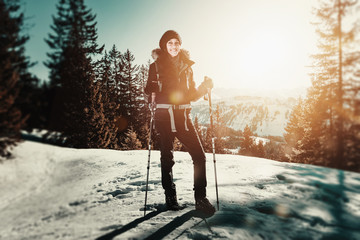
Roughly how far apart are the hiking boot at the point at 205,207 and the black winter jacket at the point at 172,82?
167cm

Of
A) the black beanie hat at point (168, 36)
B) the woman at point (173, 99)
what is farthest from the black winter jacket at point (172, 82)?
the black beanie hat at point (168, 36)

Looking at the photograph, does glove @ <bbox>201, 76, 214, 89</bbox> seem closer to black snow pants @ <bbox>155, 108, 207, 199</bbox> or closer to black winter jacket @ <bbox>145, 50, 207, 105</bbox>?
black winter jacket @ <bbox>145, 50, 207, 105</bbox>

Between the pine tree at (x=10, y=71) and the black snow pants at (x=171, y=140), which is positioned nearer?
the pine tree at (x=10, y=71)

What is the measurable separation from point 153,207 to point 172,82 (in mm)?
2156

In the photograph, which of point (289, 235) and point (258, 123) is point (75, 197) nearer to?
point (289, 235)

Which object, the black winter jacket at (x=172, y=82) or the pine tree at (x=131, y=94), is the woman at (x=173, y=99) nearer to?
the black winter jacket at (x=172, y=82)

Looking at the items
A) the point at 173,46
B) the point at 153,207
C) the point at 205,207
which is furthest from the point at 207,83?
the point at 153,207

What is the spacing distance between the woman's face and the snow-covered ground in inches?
99.8

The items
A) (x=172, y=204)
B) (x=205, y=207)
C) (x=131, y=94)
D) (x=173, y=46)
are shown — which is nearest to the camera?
(x=205, y=207)

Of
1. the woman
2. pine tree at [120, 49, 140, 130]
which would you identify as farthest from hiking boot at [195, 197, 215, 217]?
pine tree at [120, 49, 140, 130]

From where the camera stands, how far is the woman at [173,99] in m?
3.04

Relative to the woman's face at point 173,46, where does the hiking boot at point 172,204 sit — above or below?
below

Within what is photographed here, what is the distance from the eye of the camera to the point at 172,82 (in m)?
3.19

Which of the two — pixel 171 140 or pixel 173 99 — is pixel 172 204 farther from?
pixel 173 99
